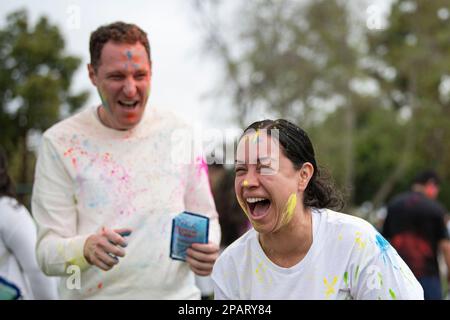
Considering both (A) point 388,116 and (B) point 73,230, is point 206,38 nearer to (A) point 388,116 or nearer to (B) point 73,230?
(A) point 388,116

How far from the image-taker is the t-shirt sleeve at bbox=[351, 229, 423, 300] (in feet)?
7.95

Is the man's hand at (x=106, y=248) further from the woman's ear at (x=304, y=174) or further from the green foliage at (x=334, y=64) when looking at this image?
Answer: the green foliage at (x=334, y=64)

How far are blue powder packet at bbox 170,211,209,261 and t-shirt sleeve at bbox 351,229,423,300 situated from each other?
0.93 meters

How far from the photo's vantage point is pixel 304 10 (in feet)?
79.3

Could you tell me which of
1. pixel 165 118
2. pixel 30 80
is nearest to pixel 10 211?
pixel 165 118

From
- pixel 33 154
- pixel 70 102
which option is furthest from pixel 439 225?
pixel 33 154

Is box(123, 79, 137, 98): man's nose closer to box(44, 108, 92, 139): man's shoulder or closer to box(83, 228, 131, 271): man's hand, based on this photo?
box(44, 108, 92, 139): man's shoulder

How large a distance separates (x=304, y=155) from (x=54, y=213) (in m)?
1.32

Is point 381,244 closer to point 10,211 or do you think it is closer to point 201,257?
point 201,257

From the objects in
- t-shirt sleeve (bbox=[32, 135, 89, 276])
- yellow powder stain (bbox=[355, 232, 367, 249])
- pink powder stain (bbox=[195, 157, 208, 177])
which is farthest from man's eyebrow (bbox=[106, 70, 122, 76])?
yellow powder stain (bbox=[355, 232, 367, 249])

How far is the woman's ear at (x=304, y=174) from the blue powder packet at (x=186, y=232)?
27.0 inches

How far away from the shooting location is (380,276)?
2.45 m

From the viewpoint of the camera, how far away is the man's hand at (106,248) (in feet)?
9.65

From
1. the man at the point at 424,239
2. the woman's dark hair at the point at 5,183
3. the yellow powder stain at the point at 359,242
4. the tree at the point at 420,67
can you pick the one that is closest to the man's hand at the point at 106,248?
the yellow powder stain at the point at 359,242
